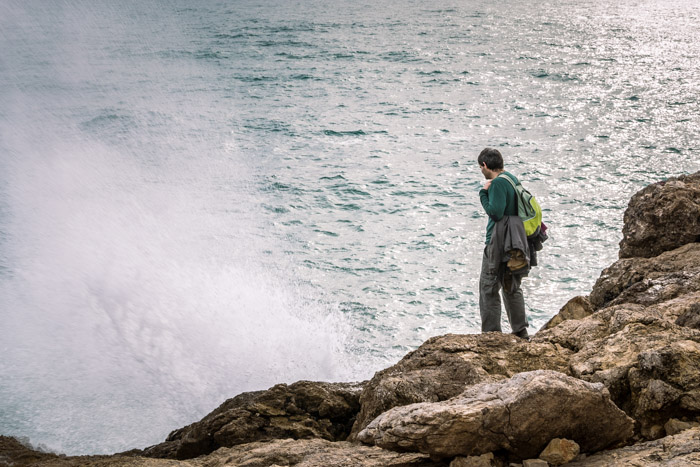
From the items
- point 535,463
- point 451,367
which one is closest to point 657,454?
point 535,463

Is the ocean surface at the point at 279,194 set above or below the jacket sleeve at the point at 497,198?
above

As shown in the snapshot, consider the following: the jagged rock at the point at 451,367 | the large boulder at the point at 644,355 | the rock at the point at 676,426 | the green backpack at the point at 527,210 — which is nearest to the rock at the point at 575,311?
the green backpack at the point at 527,210

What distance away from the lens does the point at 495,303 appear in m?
5.94

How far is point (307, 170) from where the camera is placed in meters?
14.3

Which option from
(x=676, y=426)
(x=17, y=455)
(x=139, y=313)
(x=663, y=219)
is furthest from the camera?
(x=139, y=313)

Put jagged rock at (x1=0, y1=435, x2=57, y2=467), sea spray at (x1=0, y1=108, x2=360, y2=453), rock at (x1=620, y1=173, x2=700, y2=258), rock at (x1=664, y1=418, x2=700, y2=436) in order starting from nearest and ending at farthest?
rock at (x1=664, y1=418, x2=700, y2=436)
jagged rock at (x1=0, y1=435, x2=57, y2=467)
rock at (x1=620, y1=173, x2=700, y2=258)
sea spray at (x1=0, y1=108, x2=360, y2=453)

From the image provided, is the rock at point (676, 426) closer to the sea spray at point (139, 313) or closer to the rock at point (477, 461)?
the rock at point (477, 461)

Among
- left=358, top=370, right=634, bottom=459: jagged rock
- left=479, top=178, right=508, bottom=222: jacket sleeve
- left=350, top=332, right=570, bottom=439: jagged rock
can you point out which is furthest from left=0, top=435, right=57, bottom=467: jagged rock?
left=479, top=178, right=508, bottom=222: jacket sleeve

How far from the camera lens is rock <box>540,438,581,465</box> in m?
3.02

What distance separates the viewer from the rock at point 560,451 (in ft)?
9.90

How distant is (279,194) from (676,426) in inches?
416

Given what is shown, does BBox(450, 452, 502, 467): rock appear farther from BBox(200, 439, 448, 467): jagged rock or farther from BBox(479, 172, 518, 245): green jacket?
BBox(479, 172, 518, 245): green jacket

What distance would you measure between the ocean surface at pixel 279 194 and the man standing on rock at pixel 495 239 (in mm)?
2058

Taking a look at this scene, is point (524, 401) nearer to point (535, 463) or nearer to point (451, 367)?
point (535, 463)
